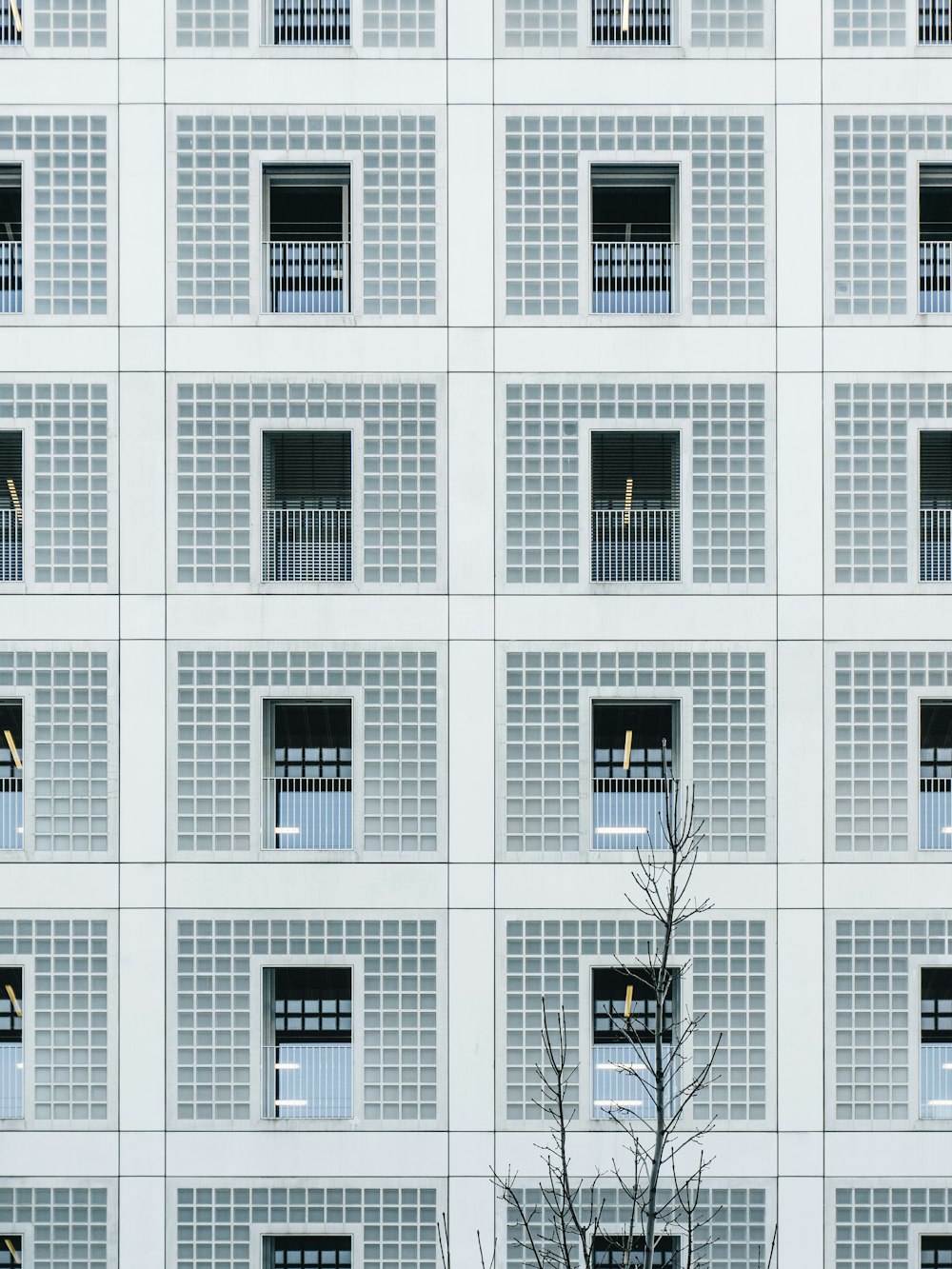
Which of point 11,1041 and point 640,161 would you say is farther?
point 11,1041

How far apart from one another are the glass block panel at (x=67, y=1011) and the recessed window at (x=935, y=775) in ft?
34.6

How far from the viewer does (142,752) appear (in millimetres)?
13812

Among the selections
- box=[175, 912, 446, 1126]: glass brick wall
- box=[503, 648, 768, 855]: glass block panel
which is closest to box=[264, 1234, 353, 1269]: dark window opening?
box=[175, 912, 446, 1126]: glass brick wall

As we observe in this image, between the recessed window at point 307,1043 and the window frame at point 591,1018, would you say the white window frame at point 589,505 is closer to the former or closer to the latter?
the window frame at point 591,1018

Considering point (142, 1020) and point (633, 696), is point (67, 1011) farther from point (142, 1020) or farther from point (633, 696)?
point (633, 696)

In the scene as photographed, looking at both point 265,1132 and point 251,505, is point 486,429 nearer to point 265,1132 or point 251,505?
point 251,505

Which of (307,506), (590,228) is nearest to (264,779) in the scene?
(307,506)

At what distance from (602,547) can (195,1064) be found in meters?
8.37

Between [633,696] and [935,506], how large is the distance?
509 cm

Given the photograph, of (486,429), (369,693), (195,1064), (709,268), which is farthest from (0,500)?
(709,268)

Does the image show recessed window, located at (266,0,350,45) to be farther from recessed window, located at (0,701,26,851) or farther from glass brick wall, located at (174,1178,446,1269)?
glass brick wall, located at (174,1178,446,1269)

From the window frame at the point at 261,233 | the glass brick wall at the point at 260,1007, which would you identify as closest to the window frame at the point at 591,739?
the glass brick wall at the point at 260,1007

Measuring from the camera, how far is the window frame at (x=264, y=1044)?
1355 centimetres

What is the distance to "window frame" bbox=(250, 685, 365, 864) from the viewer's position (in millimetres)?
13711
